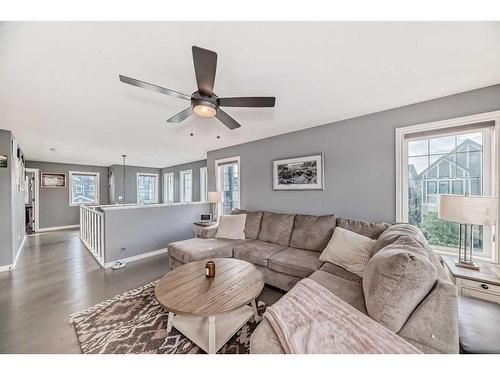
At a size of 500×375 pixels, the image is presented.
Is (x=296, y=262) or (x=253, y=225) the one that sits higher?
(x=253, y=225)

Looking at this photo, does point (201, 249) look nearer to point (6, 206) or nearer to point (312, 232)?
point (312, 232)

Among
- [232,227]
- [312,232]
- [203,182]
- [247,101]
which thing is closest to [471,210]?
[312,232]

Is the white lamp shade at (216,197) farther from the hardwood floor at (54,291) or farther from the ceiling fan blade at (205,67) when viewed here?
the ceiling fan blade at (205,67)

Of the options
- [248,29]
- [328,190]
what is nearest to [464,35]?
[248,29]

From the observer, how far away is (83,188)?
7.14 m

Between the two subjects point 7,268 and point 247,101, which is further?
point 7,268

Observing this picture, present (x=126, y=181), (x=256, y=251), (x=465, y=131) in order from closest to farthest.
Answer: (x=465, y=131) < (x=256, y=251) < (x=126, y=181)

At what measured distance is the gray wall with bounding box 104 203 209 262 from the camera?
132 inches

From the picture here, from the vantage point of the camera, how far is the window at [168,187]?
773 cm

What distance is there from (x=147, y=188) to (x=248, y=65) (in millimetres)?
8057

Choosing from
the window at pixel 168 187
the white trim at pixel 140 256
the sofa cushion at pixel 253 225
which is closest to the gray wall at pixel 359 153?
the sofa cushion at pixel 253 225

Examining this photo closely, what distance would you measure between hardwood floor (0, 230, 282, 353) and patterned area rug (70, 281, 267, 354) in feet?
0.38

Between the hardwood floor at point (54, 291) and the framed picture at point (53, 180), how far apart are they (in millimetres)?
3295
